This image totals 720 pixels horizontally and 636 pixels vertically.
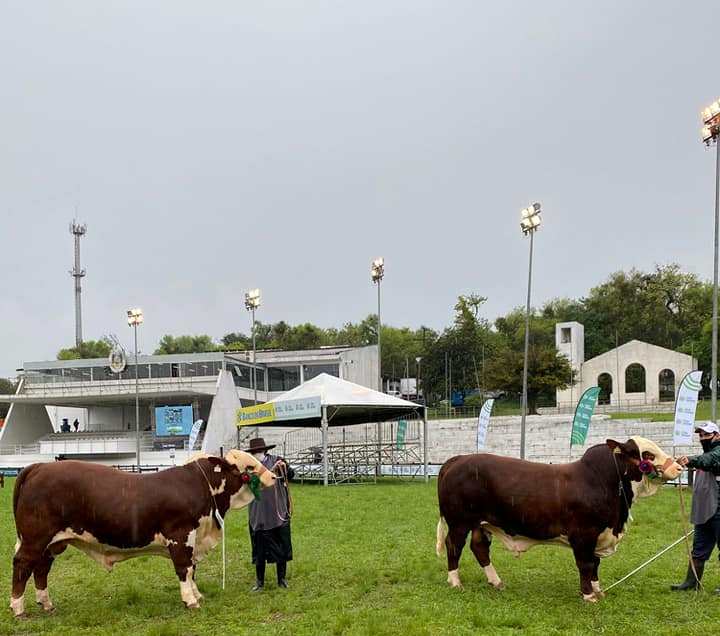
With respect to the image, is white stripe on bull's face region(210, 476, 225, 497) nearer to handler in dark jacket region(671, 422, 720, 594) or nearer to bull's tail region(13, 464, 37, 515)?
bull's tail region(13, 464, 37, 515)

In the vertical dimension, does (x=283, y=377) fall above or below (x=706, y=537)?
below

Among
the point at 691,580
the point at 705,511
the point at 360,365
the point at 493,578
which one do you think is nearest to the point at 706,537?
the point at 705,511

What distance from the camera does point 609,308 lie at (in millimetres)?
75625

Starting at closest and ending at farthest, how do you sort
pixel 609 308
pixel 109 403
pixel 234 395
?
pixel 234 395, pixel 109 403, pixel 609 308

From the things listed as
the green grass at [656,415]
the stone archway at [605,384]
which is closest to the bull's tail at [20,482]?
the green grass at [656,415]

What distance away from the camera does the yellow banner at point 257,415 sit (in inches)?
988

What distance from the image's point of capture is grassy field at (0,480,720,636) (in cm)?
719

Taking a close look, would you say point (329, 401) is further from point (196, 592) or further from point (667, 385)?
point (667, 385)

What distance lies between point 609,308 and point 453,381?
1984cm

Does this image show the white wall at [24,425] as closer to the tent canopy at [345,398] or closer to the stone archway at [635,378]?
the tent canopy at [345,398]

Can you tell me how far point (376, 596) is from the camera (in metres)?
8.55

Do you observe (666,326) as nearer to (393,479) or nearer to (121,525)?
(393,479)

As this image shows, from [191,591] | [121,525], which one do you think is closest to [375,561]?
[191,591]

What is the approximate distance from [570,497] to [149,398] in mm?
43717
